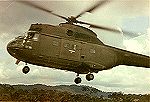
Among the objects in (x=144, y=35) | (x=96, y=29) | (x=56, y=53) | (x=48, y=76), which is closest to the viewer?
(x=144, y=35)

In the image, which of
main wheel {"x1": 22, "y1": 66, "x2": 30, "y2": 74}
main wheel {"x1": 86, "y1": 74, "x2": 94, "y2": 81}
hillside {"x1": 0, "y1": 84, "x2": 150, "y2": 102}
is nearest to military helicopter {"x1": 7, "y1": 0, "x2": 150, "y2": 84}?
main wheel {"x1": 22, "y1": 66, "x2": 30, "y2": 74}

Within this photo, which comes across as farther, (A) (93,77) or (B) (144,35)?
(A) (93,77)

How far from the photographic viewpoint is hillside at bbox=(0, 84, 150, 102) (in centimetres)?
1070

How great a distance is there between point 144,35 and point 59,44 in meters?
2.66

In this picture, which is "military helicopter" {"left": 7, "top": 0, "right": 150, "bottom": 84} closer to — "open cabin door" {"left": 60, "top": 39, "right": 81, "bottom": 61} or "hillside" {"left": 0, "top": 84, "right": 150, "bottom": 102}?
"open cabin door" {"left": 60, "top": 39, "right": 81, "bottom": 61}

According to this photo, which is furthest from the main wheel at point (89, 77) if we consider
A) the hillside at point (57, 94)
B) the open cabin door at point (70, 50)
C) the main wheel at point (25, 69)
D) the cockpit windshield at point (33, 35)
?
the cockpit windshield at point (33, 35)

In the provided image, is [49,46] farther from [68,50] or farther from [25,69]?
[25,69]

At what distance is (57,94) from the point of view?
12.9 meters

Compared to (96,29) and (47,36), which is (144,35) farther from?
(47,36)

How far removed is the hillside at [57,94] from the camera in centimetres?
1070

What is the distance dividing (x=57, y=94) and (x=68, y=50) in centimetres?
410

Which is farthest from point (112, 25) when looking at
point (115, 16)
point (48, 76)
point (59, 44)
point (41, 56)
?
point (48, 76)

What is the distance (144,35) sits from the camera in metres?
8.61

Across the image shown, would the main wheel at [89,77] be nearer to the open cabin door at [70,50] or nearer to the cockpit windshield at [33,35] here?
the open cabin door at [70,50]
